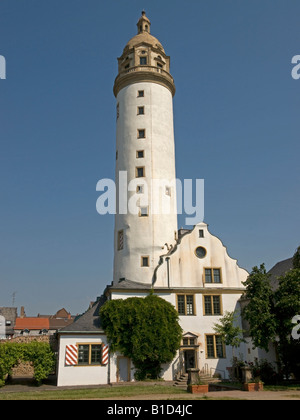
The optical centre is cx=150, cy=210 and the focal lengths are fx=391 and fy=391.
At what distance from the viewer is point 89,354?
30.6 metres

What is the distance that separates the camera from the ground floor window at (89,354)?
100 ft

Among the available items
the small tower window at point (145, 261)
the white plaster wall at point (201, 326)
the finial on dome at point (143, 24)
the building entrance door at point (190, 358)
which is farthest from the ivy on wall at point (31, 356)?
the finial on dome at point (143, 24)

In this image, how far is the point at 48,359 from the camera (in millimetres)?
30531

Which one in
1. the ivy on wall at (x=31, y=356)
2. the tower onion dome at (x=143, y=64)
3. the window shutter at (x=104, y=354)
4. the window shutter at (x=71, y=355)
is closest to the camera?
the ivy on wall at (x=31, y=356)

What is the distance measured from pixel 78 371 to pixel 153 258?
479 inches

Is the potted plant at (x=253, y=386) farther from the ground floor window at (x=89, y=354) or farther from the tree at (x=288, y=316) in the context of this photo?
the ground floor window at (x=89, y=354)

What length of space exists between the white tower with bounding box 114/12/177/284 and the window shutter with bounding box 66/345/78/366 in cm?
889

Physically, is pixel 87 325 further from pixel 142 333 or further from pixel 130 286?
pixel 130 286

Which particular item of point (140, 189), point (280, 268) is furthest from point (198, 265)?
point (280, 268)

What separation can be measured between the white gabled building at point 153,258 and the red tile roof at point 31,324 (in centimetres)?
5298

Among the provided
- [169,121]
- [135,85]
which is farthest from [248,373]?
[135,85]

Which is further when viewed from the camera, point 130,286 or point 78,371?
point 130,286
